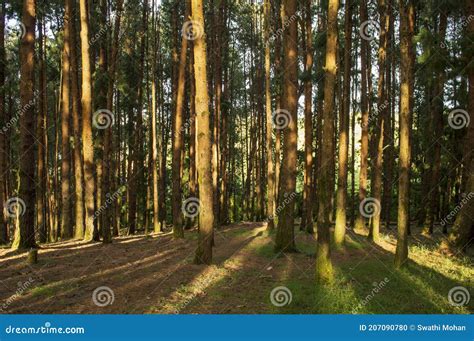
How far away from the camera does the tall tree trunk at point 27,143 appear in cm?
1386

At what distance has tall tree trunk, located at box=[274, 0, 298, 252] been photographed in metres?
14.3

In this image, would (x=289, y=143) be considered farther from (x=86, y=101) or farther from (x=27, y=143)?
(x=27, y=143)

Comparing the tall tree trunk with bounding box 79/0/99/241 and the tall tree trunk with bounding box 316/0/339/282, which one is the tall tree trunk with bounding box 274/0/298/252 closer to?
the tall tree trunk with bounding box 316/0/339/282

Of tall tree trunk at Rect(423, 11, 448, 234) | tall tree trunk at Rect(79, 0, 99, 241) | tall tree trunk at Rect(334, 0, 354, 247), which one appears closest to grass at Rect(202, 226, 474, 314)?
tall tree trunk at Rect(334, 0, 354, 247)

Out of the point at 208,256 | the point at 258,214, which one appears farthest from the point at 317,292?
the point at 258,214

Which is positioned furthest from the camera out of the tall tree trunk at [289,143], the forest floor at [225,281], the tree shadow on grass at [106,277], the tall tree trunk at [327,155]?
the tall tree trunk at [289,143]

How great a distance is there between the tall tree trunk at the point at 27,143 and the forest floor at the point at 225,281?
3.20 ft

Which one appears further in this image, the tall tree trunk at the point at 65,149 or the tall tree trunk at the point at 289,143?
the tall tree trunk at the point at 65,149

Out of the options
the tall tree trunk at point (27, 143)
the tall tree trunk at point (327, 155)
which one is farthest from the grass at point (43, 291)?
the tall tree trunk at point (327, 155)

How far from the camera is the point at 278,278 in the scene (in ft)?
36.3

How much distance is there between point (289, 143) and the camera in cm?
1489

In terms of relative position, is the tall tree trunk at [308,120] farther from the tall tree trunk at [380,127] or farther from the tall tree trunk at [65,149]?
the tall tree trunk at [65,149]

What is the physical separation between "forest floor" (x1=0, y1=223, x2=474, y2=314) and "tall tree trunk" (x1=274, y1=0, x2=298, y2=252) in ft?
2.39

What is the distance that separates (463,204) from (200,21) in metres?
11.7
